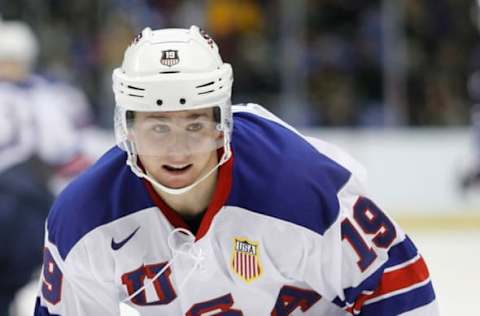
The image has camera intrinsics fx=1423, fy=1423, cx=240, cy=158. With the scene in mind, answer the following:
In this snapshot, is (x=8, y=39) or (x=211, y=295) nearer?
(x=211, y=295)

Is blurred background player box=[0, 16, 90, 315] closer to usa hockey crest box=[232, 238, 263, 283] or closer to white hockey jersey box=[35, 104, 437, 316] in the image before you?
white hockey jersey box=[35, 104, 437, 316]

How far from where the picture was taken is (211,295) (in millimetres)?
2957

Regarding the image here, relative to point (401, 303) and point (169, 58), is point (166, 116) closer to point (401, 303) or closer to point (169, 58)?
point (169, 58)

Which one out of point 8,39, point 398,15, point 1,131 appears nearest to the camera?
point 1,131

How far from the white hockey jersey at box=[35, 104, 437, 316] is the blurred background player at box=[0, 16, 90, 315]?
71.0 inches

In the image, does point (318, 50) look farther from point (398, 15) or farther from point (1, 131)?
point (1, 131)

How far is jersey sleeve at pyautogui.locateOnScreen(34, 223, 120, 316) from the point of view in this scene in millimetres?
2879

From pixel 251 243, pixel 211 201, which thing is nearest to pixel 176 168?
pixel 211 201

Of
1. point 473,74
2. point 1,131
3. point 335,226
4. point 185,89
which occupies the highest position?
point 185,89

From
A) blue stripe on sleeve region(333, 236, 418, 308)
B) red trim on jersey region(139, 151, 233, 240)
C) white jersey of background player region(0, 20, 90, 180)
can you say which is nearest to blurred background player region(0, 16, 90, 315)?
white jersey of background player region(0, 20, 90, 180)

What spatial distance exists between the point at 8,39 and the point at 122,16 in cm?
293

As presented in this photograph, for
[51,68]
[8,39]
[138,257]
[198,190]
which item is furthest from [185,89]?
[51,68]

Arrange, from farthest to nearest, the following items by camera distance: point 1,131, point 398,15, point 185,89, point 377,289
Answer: point 398,15
point 1,131
point 377,289
point 185,89

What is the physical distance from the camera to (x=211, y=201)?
9.27 ft
